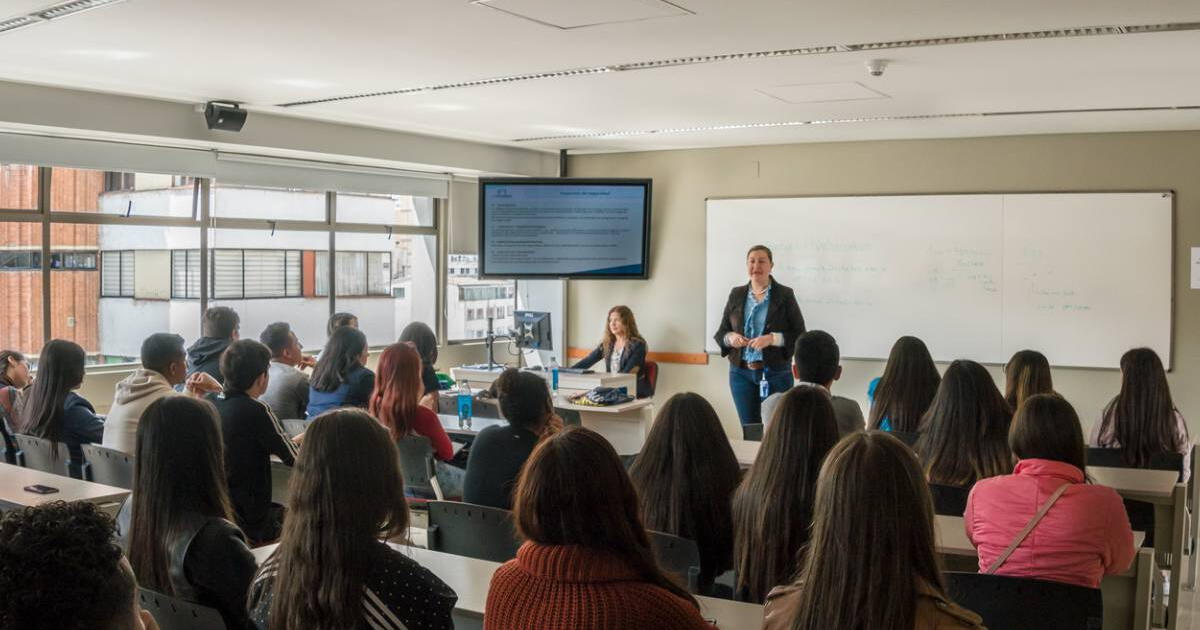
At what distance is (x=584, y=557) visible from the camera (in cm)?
188

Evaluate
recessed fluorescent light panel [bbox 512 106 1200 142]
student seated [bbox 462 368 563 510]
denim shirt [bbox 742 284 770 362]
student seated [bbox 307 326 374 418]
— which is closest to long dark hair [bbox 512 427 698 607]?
student seated [bbox 462 368 563 510]

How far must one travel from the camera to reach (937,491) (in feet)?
12.5

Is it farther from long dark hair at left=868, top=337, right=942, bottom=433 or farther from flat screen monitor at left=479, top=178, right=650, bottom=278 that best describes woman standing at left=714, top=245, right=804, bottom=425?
long dark hair at left=868, top=337, right=942, bottom=433

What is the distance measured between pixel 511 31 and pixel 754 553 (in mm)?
2578

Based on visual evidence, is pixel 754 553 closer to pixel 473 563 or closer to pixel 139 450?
pixel 473 563

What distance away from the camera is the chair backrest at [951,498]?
148 inches

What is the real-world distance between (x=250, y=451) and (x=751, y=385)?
4.59 m

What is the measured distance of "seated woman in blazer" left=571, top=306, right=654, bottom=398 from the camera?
8.16 meters

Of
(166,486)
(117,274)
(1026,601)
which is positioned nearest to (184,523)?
(166,486)

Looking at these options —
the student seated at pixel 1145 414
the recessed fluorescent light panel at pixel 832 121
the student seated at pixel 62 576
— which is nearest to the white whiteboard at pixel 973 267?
the recessed fluorescent light panel at pixel 832 121

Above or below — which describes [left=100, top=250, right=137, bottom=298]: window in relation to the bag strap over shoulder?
above

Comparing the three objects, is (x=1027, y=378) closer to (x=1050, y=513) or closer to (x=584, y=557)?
(x=1050, y=513)

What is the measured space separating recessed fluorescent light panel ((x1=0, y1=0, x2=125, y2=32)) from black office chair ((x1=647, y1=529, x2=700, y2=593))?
9.51 ft

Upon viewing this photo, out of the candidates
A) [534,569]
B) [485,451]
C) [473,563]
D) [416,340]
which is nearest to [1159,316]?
[416,340]
